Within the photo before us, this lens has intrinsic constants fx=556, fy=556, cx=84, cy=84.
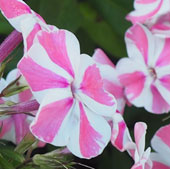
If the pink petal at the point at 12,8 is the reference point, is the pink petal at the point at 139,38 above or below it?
below

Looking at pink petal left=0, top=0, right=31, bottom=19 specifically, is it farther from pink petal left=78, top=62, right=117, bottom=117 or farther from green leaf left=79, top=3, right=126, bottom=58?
green leaf left=79, top=3, right=126, bottom=58

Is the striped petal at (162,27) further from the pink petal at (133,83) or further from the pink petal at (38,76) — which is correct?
the pink petal at (38,76)

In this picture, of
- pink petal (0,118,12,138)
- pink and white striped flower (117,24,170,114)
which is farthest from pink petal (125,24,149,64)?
pink petal (0,118,12,138)

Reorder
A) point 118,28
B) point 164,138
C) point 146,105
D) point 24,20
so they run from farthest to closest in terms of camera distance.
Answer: point 118,28 → point 146,105 → point 164,138 → point 24,20

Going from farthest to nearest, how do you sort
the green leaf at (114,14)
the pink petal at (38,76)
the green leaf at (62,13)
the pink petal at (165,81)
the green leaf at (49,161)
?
the green leaf at (114,14) < the green leaf at (62,13) < the pink petal at (165,81) < the green leaf at (49,161) < the pink petal at (38,76)

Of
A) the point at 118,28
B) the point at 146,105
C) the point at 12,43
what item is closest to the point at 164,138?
the point at 146,105

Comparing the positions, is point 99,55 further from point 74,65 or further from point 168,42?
point 74,65

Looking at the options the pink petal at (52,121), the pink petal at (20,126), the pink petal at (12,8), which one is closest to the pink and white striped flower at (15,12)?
the pink petal at (12,8)
